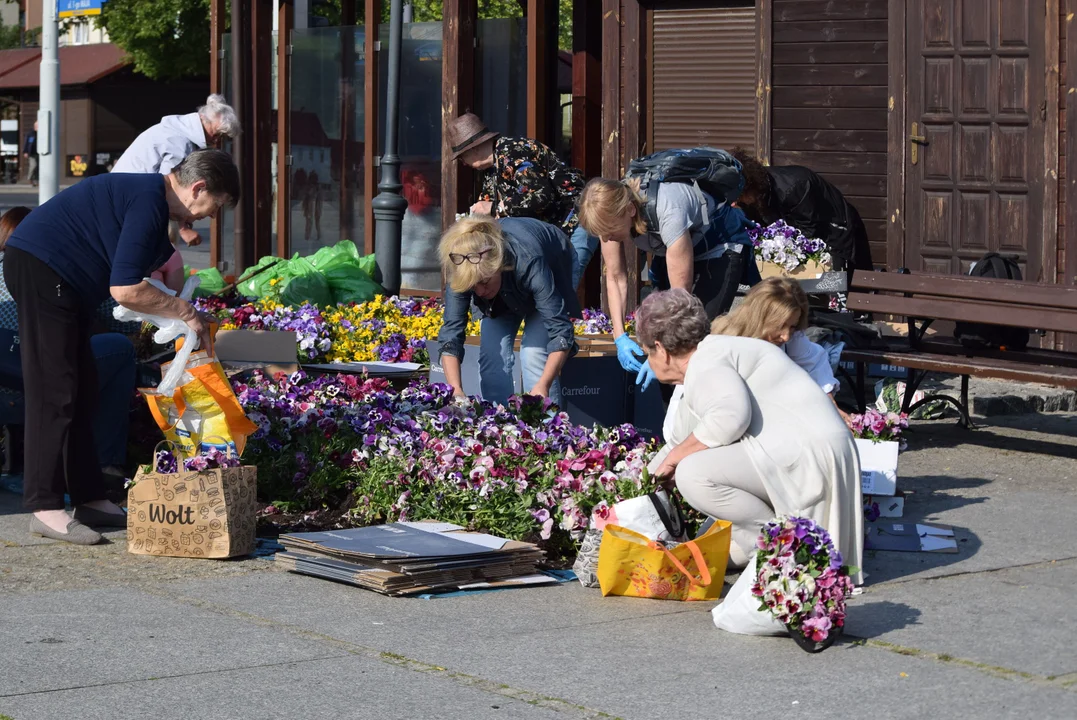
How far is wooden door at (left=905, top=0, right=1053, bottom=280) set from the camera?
9.94 meters

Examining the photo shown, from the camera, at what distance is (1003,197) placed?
1012 cm

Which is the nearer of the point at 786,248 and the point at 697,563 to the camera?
the point at 697,563

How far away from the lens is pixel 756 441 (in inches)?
210

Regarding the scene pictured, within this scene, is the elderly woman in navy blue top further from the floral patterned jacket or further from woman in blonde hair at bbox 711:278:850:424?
the floral patterned jacket

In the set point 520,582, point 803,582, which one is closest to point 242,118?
point 520,582

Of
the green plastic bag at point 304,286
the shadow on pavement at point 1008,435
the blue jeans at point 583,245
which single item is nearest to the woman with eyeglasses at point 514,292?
the blue jeans at point 583,245

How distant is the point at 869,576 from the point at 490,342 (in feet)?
7.91

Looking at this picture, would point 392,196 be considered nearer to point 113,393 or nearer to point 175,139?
point 175,139

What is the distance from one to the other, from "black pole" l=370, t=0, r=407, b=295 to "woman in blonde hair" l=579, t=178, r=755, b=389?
4806 mm

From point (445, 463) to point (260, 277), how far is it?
6109 millimetres

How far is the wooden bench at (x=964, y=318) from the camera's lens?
7602mm

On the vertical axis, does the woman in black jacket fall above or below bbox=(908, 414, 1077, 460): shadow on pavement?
above

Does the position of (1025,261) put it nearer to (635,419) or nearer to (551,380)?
(635,419)

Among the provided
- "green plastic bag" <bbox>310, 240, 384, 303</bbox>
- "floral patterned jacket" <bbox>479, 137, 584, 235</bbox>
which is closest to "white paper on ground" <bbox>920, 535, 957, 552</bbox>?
"floral patterned jacket" <bbox>479, 137, 584, 235</bbox>
